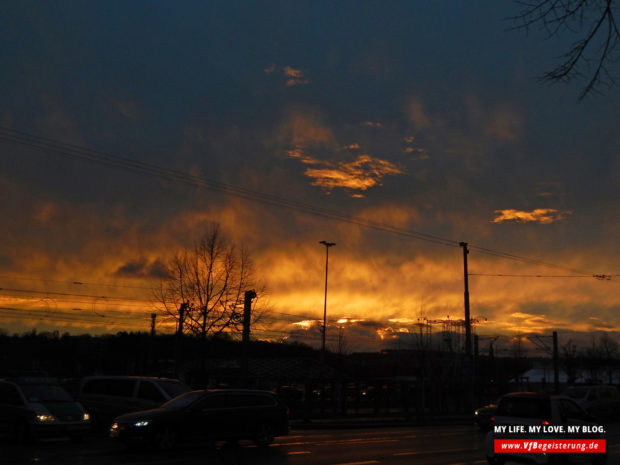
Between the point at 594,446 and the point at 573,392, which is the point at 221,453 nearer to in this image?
the point at 594,446

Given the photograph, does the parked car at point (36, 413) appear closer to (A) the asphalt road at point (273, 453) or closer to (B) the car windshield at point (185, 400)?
(A) the asphalt road at point (273, 453)

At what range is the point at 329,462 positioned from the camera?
14.5 meters

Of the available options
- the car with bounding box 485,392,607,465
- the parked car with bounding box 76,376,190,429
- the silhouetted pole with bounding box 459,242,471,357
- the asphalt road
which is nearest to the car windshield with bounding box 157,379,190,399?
the parked car with bounding box 76,376,190,429

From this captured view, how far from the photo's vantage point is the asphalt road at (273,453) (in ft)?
46.7

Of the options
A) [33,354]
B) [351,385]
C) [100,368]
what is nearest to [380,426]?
[351,385]

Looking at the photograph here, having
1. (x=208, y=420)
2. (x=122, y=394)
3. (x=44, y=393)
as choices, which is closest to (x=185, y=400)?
(x=208, y=420)

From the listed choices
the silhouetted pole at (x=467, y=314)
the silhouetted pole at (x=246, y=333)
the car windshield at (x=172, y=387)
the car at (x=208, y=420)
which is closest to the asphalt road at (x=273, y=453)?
the car at (x=208, y=420)

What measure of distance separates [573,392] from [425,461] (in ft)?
71.3

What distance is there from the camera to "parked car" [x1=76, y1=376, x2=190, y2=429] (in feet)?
67.6

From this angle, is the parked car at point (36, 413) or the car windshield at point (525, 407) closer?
the car windshield at point (525, 407)

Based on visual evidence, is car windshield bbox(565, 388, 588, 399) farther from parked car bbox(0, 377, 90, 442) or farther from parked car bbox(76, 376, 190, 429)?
parked car bbox(0, 377, 90, 442)

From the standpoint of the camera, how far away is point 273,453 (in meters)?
16.4

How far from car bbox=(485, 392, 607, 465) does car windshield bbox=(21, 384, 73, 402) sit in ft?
41.5

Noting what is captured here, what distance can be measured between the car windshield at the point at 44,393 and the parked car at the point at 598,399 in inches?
1011
